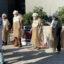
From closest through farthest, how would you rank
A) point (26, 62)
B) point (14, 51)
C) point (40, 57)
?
point (26, 62), point (40, 57), point (14, 51)

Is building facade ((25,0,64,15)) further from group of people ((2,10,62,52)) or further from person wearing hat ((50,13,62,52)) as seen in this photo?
person wearing hat ((50,13,62,52))

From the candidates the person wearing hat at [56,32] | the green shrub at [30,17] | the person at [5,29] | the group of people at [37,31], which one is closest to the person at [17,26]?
the group of people at [37,31]

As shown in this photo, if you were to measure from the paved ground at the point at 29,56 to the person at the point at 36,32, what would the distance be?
1.04 feet

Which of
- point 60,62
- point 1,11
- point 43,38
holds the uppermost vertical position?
point 1,11

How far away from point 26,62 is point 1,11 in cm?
945

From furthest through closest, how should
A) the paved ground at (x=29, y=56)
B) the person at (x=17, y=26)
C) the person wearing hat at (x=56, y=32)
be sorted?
the person at (x=17, y=26), the person wearing hat at (x=56, y=32), the paved ground at (x=29, y=56)

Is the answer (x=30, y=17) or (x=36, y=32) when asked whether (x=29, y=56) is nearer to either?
(x=36, y=32)

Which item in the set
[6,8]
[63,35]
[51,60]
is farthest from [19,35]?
[6,8]

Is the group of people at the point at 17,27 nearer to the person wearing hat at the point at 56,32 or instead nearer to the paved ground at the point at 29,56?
the paved ground at the point at 29,56

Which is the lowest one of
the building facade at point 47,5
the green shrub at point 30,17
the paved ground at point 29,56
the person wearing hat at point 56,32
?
the paved ground at point 29,56

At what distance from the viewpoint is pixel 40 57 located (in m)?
12.2

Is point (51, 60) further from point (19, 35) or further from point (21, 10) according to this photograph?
point (21, 10)

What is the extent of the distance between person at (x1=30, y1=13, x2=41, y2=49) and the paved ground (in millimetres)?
318

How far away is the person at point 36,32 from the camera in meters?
13.5
